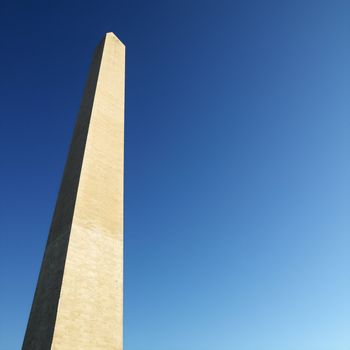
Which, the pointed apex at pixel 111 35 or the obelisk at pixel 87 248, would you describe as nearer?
the obelisk at pixel 87 248

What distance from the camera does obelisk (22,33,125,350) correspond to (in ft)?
33.2

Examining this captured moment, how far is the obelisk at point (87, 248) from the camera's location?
33.2 feet

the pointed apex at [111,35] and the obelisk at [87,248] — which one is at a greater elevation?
the pointed apex at [111,35]

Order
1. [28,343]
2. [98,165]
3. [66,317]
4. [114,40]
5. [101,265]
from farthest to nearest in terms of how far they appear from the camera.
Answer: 1. [114,40]
2. [98,165]
3. [101,265]
4. [28,343]
5. [66,317]

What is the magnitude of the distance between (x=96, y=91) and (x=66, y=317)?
943 cm

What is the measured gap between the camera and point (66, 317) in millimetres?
9906

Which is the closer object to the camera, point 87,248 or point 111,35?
point 87,248

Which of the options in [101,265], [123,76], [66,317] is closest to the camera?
[66,317]

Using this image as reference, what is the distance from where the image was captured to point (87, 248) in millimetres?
11414

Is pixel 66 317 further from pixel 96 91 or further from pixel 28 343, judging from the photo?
pixel 96 91

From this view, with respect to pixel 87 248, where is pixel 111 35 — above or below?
above

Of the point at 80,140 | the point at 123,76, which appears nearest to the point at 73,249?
the point at 80,140

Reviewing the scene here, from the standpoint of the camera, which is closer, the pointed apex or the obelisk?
the obelisk

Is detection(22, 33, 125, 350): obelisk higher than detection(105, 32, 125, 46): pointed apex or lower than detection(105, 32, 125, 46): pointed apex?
lower
